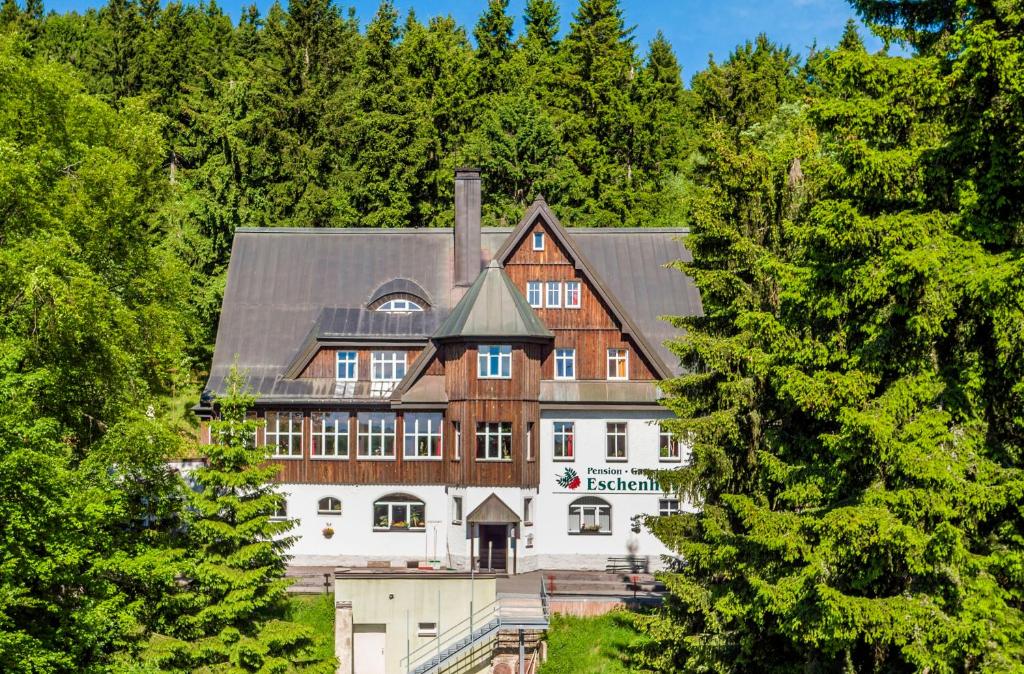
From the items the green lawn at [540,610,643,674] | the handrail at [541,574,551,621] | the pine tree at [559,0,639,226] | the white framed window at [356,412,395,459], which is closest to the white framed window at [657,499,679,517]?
the handrail at [541,574,551,621]

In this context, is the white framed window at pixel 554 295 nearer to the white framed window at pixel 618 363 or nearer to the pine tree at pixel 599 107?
the white framed window at pixel 618 363

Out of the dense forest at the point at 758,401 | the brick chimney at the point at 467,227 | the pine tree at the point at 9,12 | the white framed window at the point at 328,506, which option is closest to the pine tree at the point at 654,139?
the brick chimney at the point at 467,227

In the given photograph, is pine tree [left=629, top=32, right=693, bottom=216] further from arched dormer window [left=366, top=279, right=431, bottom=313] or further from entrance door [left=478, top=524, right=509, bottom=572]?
entrance door [left=478, top=524, right=509, bottom=572]

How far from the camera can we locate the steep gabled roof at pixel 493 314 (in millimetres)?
38906

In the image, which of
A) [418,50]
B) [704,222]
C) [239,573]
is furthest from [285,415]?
[418,50]

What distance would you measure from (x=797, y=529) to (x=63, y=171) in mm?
19454

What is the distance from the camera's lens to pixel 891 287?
18812mm

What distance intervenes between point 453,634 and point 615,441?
9.81m

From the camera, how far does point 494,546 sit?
39.0 m

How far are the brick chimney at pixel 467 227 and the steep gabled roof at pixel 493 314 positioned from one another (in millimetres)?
2421

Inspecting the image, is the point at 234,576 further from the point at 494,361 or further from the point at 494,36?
the point at 494,36

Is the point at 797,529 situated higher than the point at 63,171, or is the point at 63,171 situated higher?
the point at 63,171

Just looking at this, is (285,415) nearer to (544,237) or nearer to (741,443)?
(544,237)

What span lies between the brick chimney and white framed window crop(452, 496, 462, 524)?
7931 mm
